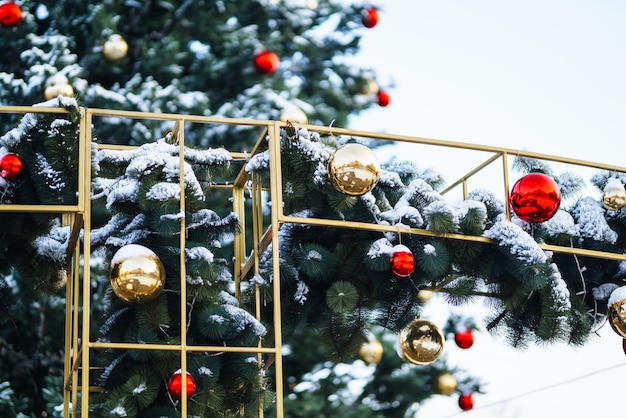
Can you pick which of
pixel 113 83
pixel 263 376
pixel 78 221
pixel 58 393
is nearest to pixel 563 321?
pixel 263 376

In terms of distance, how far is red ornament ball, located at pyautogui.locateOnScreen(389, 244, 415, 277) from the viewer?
528 centimetres

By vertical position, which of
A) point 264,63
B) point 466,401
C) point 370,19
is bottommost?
point 466,401

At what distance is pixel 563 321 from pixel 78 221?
8.32 ft

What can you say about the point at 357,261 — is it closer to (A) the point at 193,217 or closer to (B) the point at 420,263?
(B) the point at 420,263

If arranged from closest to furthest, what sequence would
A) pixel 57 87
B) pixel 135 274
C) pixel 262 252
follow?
1. pixel 135 274
2. pixel 262 252
3. pixel 57 87

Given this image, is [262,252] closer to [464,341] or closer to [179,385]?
[179,385]

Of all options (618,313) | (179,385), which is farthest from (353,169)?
(618,313)

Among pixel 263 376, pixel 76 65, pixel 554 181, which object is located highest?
pixel 76 65

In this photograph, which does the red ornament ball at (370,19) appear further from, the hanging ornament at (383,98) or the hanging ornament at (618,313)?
the hanging ornament at (618,313)

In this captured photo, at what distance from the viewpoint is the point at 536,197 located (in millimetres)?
5430

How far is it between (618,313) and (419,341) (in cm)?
107

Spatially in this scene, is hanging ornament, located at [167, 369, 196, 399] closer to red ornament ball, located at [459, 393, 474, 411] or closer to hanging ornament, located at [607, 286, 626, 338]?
hanging ornament, located at [607, 286, 626, 338]

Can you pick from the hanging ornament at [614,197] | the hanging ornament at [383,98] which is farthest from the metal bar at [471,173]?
the hanging ornament at [383,98]

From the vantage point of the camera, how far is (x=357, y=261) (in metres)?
5.65
